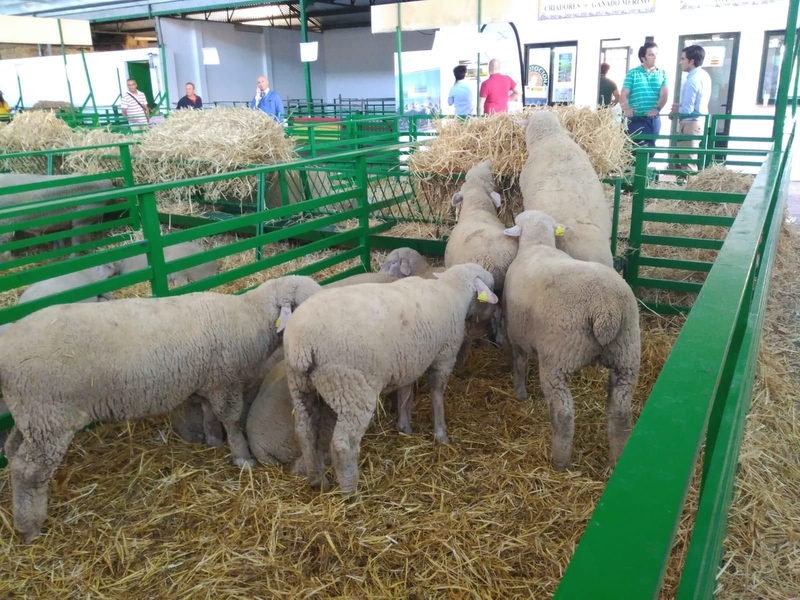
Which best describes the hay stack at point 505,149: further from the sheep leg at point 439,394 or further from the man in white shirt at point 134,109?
the man in white shirt at point 134,109

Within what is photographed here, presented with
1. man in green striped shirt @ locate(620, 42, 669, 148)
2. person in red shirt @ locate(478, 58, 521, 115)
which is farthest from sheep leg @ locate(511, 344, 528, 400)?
person in red shirt @ locate(478, 58, 521, 115)

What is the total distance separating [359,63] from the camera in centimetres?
2472

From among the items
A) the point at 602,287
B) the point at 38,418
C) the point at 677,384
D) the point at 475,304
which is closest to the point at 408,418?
the point at 475,304

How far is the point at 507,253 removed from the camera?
3.91 meters

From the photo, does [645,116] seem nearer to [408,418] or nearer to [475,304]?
[475,304]

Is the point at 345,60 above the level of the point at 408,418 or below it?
above

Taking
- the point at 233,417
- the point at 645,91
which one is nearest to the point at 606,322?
→ the point at 233,417

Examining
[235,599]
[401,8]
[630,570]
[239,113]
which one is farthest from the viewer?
[401,8]

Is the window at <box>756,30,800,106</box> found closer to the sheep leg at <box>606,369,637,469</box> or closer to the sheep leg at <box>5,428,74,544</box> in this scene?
the sheep leg at <box>606,369,637,469</box>

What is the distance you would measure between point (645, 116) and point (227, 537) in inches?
294

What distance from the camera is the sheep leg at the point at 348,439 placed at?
2.89 meters

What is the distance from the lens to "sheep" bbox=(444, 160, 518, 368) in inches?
154

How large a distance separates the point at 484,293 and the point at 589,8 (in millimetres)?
10497

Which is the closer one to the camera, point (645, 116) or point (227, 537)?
point (227, 537)
